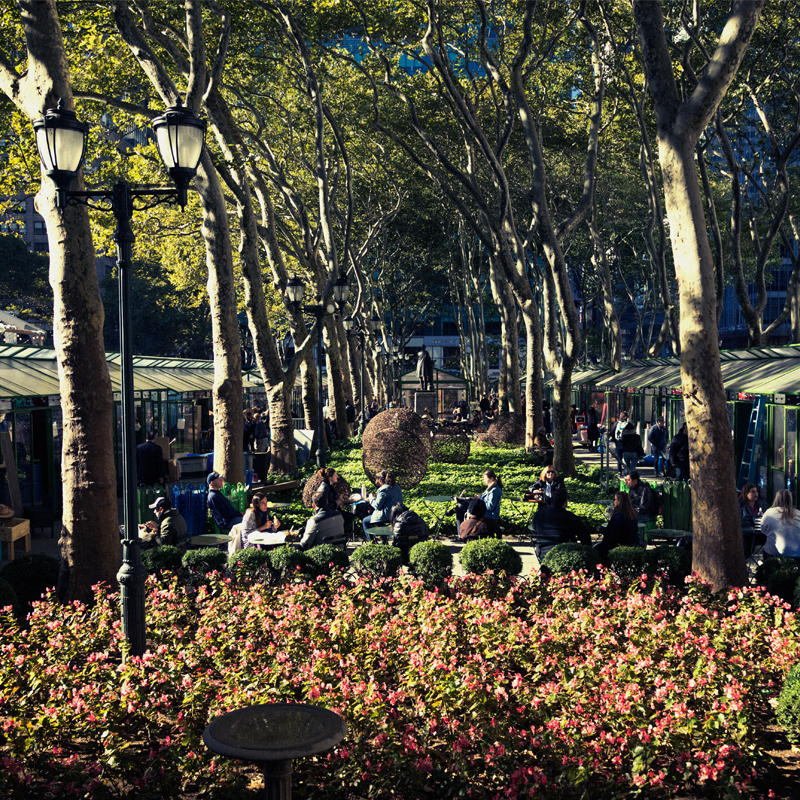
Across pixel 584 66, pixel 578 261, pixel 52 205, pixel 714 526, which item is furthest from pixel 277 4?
pixel 578 261

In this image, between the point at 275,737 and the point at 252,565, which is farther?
Result: the point at 252,565

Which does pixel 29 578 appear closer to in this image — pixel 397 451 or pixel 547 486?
pixel 547 486

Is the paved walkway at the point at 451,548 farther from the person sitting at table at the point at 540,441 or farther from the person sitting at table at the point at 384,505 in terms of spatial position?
the person sitting at table at the point at 540,441

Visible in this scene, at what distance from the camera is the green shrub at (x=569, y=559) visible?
902cm

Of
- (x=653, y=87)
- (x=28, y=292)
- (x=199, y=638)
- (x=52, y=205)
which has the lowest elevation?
(x=199, y=638)

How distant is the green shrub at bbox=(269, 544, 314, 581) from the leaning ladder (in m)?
11.9

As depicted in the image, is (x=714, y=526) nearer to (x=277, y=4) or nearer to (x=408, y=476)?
(x=408, y=476)

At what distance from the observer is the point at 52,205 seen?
8.53 metres

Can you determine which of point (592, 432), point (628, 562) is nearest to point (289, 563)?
point (628, 562)

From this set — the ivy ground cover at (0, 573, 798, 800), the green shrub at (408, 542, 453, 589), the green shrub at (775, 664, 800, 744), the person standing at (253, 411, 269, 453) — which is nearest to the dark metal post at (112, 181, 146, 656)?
the ivy ground cover at (0, 573, 798, 800)

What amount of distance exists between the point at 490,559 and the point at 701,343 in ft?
10.6

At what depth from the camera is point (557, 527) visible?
10172mm

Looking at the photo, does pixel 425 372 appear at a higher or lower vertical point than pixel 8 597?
higher

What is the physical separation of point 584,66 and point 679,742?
58.8 feet
